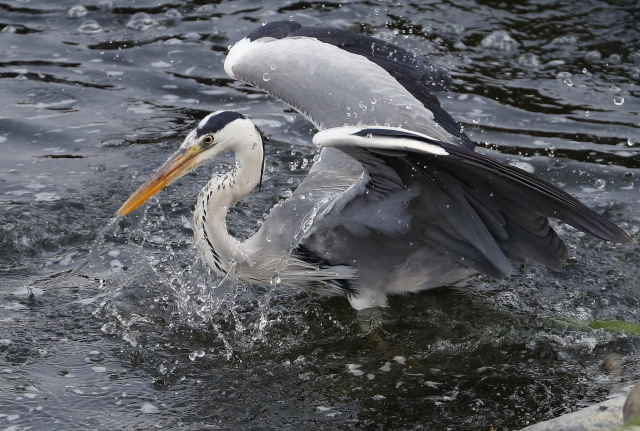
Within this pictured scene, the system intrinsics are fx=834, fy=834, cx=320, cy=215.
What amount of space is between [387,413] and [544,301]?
145cm

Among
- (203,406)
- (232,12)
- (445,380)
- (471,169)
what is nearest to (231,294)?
(203,406)

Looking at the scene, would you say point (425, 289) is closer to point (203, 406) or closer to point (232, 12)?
point (203, 406)

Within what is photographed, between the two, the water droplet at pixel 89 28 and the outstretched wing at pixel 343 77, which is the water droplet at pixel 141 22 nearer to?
the water droplet at pixel 89 28

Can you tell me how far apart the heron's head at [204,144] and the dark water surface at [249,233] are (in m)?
0.61

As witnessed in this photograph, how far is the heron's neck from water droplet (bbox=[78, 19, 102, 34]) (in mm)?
4389

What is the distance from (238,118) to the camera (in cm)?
443

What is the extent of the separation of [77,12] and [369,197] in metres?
5.39

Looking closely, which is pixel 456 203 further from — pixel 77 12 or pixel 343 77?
pixel 77 12

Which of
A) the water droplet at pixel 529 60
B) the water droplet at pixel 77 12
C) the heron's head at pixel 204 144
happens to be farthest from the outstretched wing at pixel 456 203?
the water droplet at pixel 77 12

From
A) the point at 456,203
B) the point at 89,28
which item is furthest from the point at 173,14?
the point at 456,203

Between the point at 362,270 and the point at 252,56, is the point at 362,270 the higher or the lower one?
the lower one

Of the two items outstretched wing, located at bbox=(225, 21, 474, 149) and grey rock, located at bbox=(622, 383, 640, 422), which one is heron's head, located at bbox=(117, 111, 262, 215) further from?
grey rock, located at bbox=(622, 383, 640, 422)

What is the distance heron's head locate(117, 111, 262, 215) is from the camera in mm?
4426

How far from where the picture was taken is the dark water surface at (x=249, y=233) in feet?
12.6
